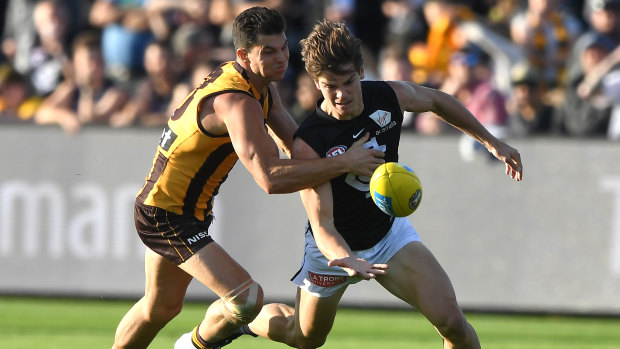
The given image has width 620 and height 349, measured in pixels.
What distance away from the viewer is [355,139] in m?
6.39

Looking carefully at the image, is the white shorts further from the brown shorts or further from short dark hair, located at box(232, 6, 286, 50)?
short dark hair, located at box(232, 6, 286, 50)

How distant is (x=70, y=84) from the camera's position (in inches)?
470

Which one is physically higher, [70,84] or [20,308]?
[70,84]

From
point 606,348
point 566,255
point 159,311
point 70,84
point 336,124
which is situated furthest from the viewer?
point 70,84

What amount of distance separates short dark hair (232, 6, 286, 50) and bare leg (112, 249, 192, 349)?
1454mm

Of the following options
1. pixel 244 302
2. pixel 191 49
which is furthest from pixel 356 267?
pixel 191 49

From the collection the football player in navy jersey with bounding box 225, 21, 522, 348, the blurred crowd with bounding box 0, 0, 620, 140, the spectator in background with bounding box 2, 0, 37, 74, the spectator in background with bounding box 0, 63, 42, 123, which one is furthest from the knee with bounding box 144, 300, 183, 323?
the spectator in background with bounding box 2, 0, 37, 74

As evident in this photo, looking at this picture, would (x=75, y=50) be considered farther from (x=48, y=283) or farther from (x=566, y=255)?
(x=566, y=255)

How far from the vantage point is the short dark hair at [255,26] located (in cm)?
643

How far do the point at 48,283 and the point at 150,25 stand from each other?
334 cm

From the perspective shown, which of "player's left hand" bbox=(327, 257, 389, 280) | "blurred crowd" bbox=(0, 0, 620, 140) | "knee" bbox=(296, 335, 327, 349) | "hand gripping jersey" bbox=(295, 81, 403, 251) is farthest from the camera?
"blurred crowd" bbox=(0, 0, 620, 140)

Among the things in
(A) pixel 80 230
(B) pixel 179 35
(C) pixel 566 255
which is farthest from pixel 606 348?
(B) pixel 179 35

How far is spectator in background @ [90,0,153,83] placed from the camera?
1230 cm

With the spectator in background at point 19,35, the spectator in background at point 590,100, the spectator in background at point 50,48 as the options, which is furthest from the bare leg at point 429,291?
the spectator in background at point 19,35
